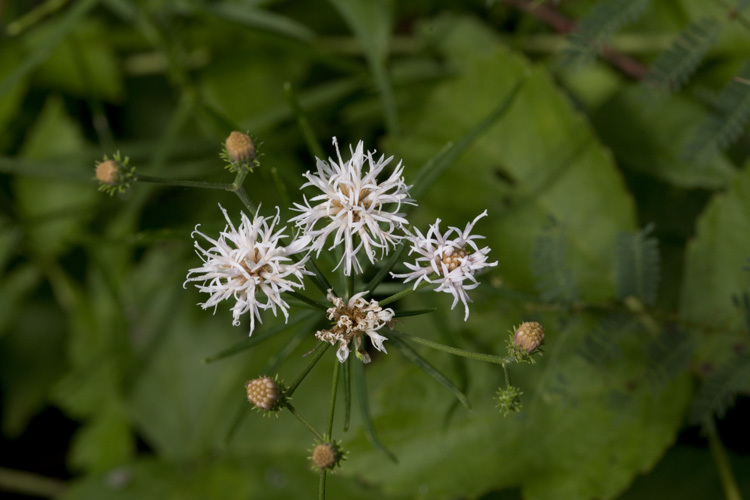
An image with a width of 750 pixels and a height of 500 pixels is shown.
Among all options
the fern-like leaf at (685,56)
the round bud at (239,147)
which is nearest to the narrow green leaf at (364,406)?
the round bud at (239,147)

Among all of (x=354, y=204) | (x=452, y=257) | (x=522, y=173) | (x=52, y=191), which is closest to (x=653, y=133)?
(x=522, y=173)

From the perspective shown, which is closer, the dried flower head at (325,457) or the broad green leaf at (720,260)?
the dried flower head at (325,457)

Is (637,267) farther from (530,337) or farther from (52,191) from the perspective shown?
(52,191)

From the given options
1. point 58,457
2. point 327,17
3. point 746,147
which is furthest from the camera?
point 58,457

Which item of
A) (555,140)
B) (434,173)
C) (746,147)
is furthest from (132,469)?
(746,147)

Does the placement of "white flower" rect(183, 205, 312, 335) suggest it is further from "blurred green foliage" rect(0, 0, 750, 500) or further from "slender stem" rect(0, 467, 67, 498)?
"slender stem" rect(0, 467, 67, 498)

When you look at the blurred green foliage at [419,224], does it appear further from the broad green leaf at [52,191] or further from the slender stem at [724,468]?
the slender stem at [724,468]

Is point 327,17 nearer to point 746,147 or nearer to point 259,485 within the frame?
point 746,147
